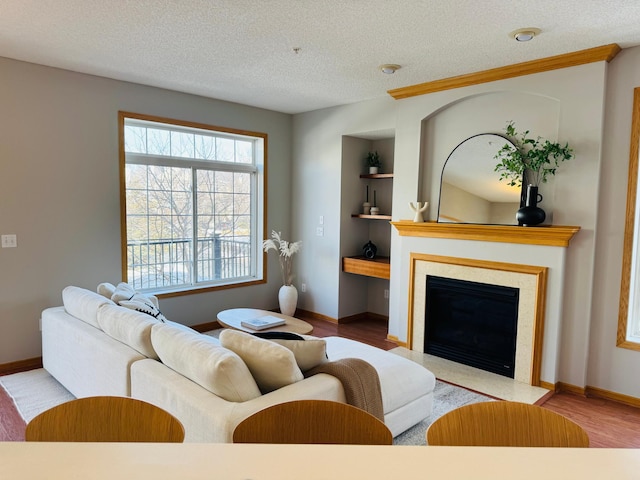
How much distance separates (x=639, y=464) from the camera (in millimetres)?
984

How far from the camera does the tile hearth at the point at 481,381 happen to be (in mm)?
3359

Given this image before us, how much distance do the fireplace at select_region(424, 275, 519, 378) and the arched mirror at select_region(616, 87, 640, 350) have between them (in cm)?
74

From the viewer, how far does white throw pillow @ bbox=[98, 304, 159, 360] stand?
2414mm

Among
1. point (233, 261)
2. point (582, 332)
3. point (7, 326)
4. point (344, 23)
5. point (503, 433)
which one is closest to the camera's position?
point (503, 433)

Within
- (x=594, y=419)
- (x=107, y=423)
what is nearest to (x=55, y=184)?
(x=107, y=423)

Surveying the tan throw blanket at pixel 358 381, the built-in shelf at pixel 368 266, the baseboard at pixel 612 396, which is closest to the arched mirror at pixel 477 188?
the built-in shelf at pixel 368 266

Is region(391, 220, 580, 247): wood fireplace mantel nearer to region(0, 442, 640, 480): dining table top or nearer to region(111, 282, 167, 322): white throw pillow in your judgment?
region(111, 282, 167, 322): white throw pillow

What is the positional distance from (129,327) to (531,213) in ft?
9.93

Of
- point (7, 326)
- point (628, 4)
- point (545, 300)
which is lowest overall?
point (7, 326)

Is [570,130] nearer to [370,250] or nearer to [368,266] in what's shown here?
[368,266]

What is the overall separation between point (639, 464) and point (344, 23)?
270 centimetres

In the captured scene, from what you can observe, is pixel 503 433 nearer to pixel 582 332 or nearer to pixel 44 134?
pixel 582 332

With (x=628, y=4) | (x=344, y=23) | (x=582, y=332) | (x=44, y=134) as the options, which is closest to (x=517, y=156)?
(x=628, y=4)

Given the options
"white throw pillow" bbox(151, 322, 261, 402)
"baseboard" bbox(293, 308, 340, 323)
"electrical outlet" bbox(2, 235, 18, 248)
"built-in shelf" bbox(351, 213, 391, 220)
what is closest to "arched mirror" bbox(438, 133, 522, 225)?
"built-in shelf" bbox(351, 213, 391, 220)
